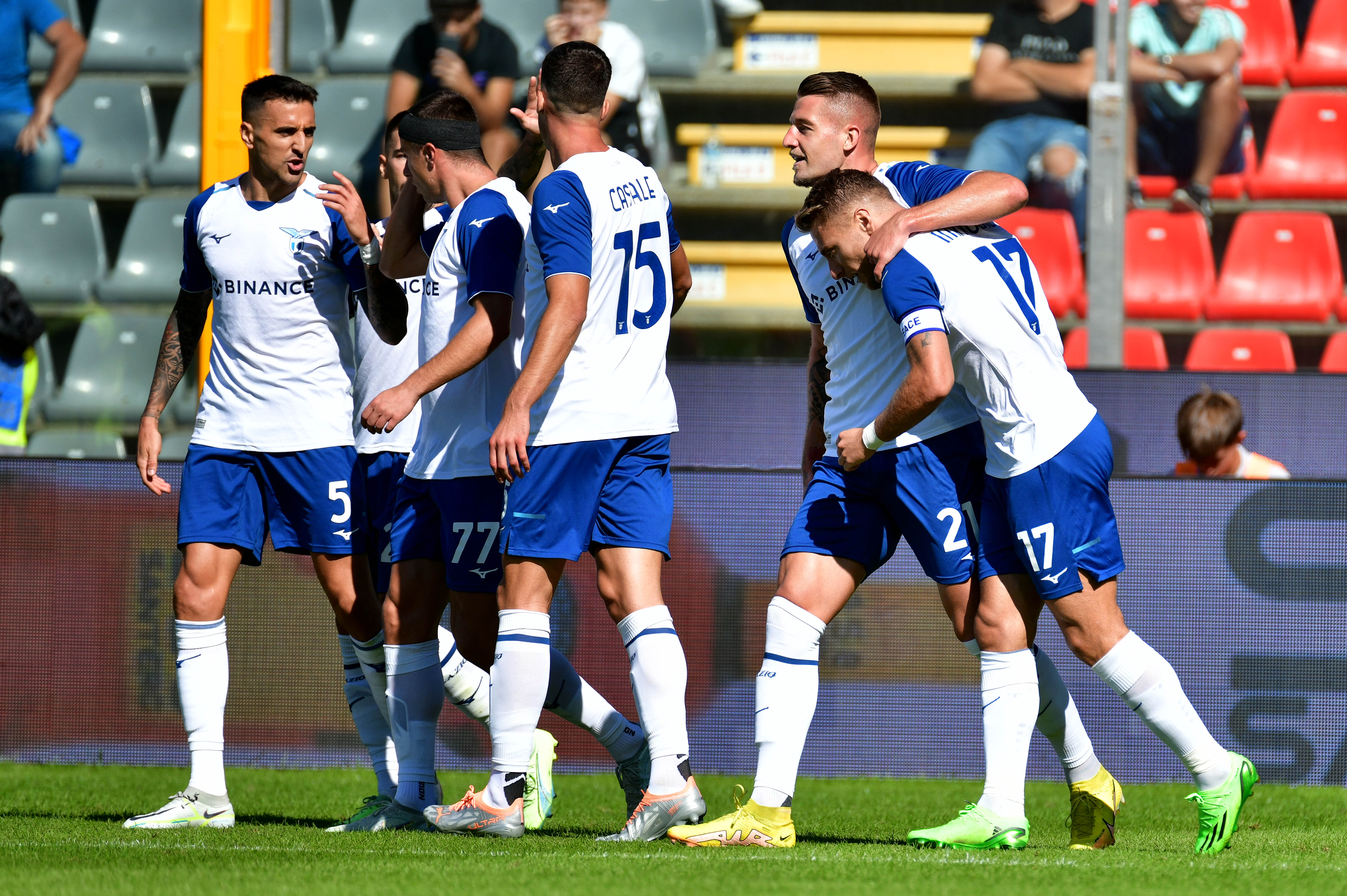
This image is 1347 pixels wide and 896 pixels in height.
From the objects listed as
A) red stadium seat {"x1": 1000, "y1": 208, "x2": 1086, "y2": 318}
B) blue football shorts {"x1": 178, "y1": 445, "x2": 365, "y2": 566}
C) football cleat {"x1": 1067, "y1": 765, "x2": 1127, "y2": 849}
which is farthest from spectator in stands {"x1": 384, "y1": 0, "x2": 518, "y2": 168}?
football cleat {"x1": 1067, "y1": 765, "x2": 1127, "y2": 849}

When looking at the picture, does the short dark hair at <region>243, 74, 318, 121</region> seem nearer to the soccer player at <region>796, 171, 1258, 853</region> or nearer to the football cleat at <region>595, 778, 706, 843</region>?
the soccer player at <region>796, 171, 1258, 853</region>

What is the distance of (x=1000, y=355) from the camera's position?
12.3 feet

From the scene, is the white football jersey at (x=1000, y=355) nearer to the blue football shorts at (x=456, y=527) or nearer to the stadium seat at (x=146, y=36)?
the blue football shorts at (x=456, y=527)

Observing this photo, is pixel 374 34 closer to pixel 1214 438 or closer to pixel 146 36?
pixel 146 36

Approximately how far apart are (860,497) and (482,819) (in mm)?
1311

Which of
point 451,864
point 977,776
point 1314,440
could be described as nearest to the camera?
point 451,864

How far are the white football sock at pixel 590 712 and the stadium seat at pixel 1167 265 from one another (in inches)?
221

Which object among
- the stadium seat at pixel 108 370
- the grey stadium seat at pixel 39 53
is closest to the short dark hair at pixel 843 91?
the stadium seat at pixel 108 370

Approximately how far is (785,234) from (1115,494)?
210 centimetres

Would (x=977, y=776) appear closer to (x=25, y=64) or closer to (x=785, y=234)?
(x=785, y=234)

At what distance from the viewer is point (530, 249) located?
13.3ft

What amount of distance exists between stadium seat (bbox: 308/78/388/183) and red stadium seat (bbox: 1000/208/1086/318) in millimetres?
4143

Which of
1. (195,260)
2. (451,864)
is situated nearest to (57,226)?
(195,260)

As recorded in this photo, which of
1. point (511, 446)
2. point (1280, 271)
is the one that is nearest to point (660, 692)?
point (511, 446)
